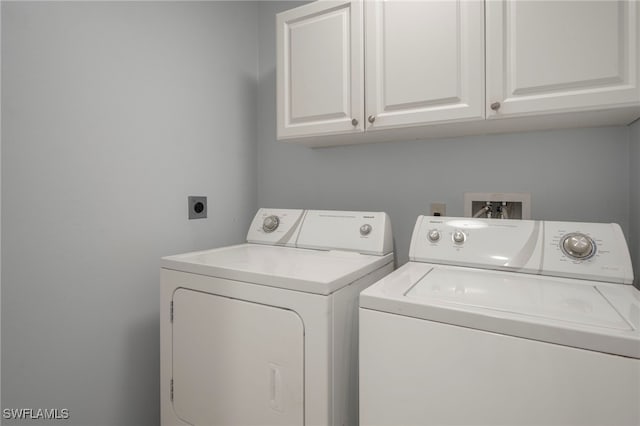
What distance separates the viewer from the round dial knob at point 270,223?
1677 mm

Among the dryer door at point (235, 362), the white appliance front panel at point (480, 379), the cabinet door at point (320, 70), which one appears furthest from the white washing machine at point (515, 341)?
the cabinet door at point (320, 70)

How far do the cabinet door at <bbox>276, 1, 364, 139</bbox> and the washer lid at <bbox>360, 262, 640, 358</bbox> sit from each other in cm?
74

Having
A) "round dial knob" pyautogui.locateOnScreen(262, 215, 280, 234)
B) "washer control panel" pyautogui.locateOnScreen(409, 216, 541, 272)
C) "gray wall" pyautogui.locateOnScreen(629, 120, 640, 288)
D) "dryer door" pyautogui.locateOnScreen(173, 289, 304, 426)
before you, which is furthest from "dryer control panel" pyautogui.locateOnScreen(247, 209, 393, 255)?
"gray wall" pyautogui.locateOnScreen(629, 120, 640, 288)

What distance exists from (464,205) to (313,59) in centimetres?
96

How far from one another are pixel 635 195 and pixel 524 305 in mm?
792

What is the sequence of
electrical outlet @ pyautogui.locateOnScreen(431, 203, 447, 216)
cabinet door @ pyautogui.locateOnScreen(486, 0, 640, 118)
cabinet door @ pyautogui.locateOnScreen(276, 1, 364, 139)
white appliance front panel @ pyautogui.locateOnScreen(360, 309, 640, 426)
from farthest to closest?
1. electrical outlet @ pyautogui.locateOnScreen(431, 203, 447, 216)
2. cabinet door @ pyautogui.locateOnScreen(276, 1, 364, 139)
3. cabinet door @ pyautogui.locateOnScreen(486, 0, 640, 118)
4. white appliance front panel @ pyautogui.locateOnScreen(360, 309, 640, 426)

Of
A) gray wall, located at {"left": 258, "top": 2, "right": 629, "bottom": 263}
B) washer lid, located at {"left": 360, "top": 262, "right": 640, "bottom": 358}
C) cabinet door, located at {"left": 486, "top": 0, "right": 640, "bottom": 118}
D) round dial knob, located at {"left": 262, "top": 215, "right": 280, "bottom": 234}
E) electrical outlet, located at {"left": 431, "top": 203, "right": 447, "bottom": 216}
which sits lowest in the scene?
washer lid, located at {"left": 360, "top": 262, "right": 640, "bottom": 358}

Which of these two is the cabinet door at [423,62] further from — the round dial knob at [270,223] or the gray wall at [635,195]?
the round dial knob at [270,223]

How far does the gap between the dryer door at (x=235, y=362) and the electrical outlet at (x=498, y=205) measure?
0.98 m

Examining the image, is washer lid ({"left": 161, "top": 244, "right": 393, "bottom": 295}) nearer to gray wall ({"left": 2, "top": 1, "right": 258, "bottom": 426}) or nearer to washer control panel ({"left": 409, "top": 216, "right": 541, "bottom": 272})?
washer control panel ({"left": 409, "top": 216, "right": 541, "bottom": 272})

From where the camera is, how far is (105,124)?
1295 millimetres

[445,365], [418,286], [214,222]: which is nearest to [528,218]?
[418,286]

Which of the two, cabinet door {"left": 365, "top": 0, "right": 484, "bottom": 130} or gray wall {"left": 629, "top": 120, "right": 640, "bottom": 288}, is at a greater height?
cabinet door {"left": 365, "top": 0, "right": 484, "bottom": 130}

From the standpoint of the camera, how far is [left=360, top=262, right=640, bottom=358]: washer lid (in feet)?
2.15
